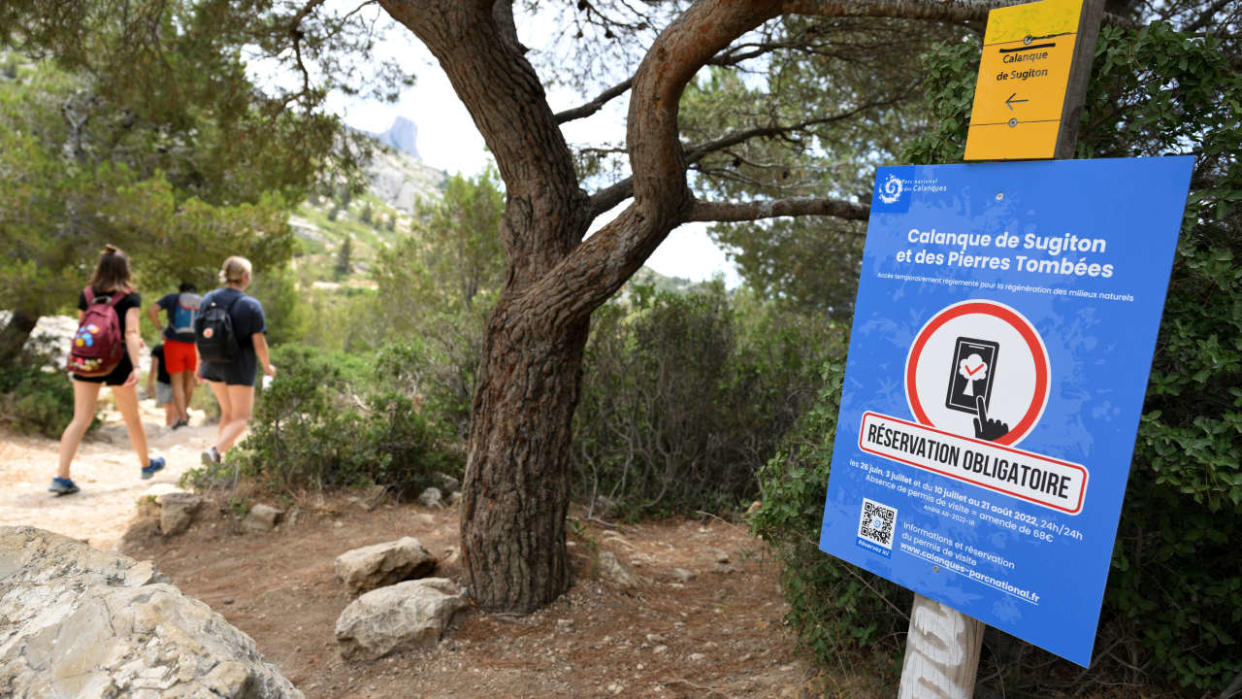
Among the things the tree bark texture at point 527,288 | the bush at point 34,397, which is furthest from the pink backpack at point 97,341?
the tree bark texture at point 527,288

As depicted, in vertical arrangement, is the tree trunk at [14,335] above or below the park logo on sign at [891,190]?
below

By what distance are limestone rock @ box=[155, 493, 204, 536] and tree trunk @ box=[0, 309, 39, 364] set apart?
16.2 feet

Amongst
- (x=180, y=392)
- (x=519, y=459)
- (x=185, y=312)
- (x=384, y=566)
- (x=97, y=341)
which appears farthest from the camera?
(x=180, y=392)

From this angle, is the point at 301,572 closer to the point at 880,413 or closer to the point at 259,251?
the point at 880,413

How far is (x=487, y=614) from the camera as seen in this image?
3.57 m

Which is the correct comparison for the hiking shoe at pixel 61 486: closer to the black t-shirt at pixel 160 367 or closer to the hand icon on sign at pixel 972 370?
the black t-shirt at pixel 160 367

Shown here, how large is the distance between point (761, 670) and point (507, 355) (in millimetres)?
1727

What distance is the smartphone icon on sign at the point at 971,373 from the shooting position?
175cm

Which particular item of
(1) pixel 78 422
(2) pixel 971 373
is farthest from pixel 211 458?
(2) pixel 971 373

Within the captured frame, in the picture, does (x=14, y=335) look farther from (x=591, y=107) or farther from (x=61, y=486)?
(x=591, y=107)

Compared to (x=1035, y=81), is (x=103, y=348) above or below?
below

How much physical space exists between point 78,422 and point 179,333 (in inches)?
81.4

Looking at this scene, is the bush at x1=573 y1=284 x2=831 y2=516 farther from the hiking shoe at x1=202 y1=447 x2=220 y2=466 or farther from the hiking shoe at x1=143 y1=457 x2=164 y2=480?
the hiking shoe at x1=143 y1=457 x2=164 y2=480

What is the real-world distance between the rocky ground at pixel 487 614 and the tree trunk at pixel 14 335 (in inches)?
118
